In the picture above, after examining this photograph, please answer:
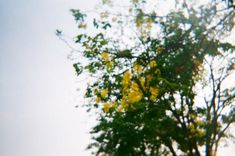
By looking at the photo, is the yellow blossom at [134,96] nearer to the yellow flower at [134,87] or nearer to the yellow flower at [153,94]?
the yellow flower at [134,87]

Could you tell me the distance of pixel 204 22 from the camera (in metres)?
7.23

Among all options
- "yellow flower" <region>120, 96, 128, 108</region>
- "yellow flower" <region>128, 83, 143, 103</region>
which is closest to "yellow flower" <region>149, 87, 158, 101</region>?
"yellow flower" <region>128, 83, 143, 103</region>

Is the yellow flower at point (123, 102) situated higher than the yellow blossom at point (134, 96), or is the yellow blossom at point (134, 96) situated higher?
the yellow blossom at point (134, 96)

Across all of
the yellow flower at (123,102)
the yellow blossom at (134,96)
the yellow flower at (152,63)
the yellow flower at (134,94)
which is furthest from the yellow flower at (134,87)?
the yellow flower at (152,63)

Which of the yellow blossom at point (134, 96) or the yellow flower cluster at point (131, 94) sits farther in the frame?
the yellow blossom at point (134, 96)

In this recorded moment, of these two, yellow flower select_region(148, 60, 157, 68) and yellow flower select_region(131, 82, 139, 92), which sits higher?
yellow flower select_region(131, 82, 139, 92)

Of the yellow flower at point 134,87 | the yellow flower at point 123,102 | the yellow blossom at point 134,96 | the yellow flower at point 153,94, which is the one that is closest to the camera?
the yellow flower at point 123,102

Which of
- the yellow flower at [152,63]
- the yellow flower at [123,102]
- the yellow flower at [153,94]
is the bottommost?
the yellow flower at [152,63]

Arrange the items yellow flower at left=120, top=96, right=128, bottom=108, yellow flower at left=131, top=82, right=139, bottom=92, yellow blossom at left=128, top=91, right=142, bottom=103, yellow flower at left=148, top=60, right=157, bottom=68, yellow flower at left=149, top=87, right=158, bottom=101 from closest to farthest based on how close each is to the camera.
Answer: yellow flower at left=148, top=60, right=157, bottom=68 → yellow flower at left=120, top=96, right=128, bottom=108 → yellow blossom at left=128, top=91, right=142, bottom=103 → yellow flower at left=131, top=82, right=139, bottom=92 → yellow flower at left=149, top=87, right=158, bottom=101

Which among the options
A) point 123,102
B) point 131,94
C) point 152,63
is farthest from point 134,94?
point 152,63

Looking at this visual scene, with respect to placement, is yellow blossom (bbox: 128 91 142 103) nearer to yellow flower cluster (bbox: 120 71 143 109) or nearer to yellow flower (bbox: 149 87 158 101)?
yellow flower cluster (bbox: 120 71 143 109)

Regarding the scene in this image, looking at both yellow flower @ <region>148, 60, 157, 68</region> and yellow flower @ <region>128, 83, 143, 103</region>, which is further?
yellow flower @ <region>128, 83, 143, 103</region>

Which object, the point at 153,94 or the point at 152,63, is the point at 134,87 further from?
the point at 152,63

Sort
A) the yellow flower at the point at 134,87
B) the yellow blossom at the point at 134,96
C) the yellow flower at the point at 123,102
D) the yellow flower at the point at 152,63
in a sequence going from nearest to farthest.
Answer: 1. the yellow flower at the point at 152,63
2. the yellow flower at the point at 123,102
3. the yellow blossom at the point at 134,96
4. the yellow flower at the point at 134,87
